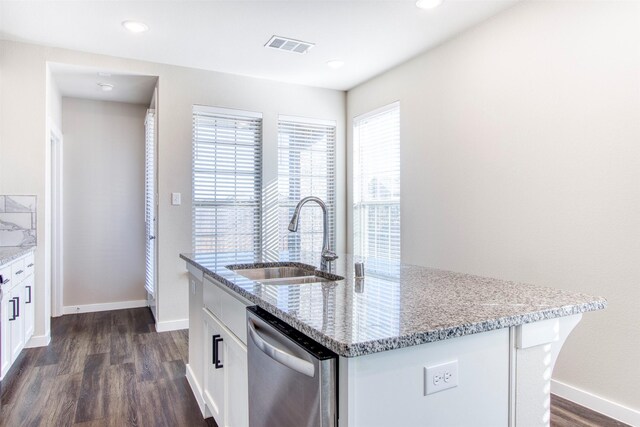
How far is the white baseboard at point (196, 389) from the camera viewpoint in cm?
232

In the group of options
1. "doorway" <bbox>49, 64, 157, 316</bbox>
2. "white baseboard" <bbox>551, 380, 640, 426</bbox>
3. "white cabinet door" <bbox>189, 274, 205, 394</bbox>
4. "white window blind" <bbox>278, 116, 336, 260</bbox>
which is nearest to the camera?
"white baseboard" <bbox>551, 380, 640, 426</bbox>

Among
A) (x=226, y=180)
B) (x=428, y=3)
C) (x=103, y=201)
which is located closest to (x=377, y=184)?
(x=226, y=180)

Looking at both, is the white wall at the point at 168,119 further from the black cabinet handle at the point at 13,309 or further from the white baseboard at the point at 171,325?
the black cabinet handle at the point at 13,309

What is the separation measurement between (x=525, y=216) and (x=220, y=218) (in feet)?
9.52

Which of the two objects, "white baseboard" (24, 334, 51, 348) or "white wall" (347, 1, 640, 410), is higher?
"white wall" (347, 1, 640, 410)

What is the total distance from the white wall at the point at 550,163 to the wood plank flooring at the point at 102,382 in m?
2.30

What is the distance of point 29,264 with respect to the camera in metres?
3.30

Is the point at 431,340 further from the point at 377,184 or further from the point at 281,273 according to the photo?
the point at 377,184

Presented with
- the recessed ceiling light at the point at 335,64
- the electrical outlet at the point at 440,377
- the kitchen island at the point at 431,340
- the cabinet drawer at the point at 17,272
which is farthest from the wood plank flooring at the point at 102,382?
the recessed ceiling light at the point at 335,64

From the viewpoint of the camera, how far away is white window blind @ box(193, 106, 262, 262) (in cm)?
424

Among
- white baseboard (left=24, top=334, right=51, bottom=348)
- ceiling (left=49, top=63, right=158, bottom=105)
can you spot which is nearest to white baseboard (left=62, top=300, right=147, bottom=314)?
white baseboard (left=24, top=334, right=51, bottom=348)

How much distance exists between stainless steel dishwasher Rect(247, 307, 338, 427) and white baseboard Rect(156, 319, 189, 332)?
9.30 feet

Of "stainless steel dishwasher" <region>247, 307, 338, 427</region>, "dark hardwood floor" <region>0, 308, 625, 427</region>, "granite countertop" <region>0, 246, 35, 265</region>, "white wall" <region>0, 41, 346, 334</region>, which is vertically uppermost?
"white wall" <region>0, 41, 346, 334</region>

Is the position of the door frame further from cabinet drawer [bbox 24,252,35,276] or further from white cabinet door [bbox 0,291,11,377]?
white cabinet door [bbox 0,291,11,377]
